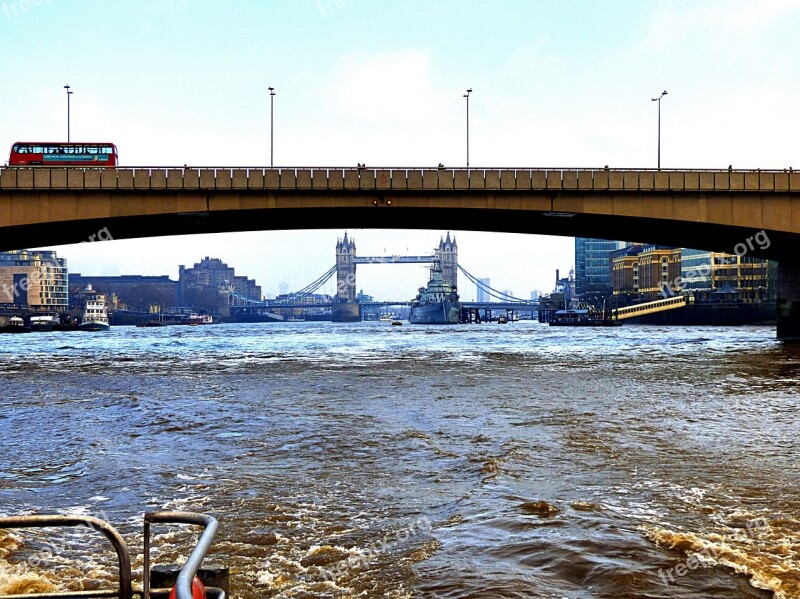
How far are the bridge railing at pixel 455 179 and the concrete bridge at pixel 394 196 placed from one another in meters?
0.06

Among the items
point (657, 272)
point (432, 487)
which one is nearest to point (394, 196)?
point (432, 487)

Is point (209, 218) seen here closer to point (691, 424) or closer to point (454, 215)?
point (454, 215)

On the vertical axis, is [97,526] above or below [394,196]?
Answer: below

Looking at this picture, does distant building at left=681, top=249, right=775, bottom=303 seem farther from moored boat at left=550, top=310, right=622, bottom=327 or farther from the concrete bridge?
the concrete bridge

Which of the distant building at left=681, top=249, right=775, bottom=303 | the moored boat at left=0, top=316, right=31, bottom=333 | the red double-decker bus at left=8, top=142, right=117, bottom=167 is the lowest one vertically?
the moored boat at left=0, top=316, right=31, bottom=333

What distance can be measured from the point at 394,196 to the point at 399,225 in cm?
1019

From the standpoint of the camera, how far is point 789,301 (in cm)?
6606

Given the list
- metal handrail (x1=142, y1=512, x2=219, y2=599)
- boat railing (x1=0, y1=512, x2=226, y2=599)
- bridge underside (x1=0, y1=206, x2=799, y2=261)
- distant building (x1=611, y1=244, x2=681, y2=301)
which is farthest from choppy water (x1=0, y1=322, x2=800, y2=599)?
distant building (x1=611, y1=244, x2=681, y2=301)

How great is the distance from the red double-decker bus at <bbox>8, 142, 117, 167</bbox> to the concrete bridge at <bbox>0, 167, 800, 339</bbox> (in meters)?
4.02

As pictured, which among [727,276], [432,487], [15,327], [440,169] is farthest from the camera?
[727,276]

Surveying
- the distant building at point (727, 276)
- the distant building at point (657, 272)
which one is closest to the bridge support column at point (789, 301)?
the distant building at point (727, 276)

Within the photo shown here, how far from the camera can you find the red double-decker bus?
48438mm

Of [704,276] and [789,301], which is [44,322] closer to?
[789,301]

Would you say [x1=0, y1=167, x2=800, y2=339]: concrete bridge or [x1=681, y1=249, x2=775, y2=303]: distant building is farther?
[x1=681, y1=249, x2=775, y2=303]: distant building
